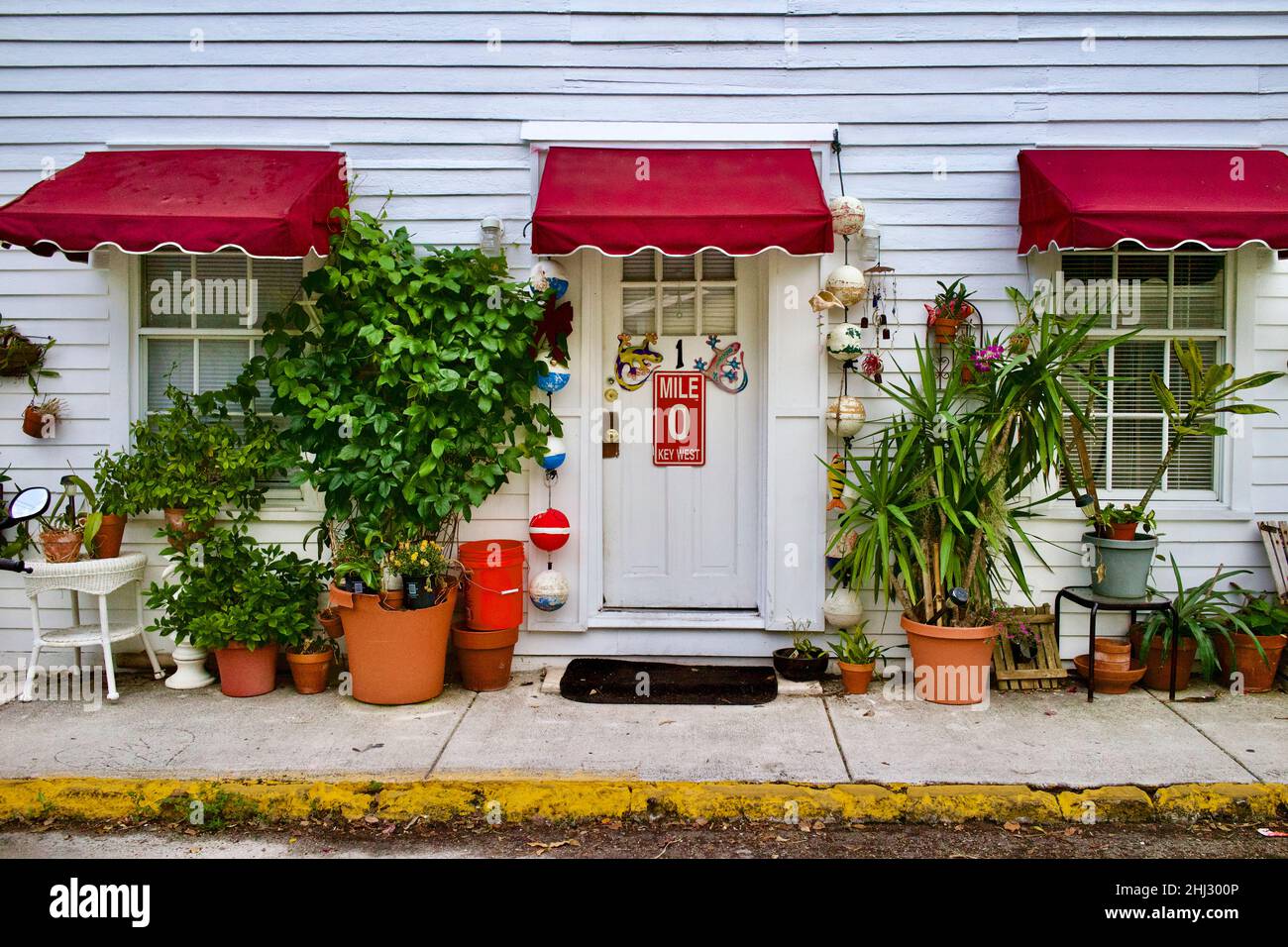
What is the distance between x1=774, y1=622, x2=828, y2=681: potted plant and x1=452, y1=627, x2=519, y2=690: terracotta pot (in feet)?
5.10

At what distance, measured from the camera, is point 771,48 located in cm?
598

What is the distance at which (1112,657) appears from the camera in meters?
5.71

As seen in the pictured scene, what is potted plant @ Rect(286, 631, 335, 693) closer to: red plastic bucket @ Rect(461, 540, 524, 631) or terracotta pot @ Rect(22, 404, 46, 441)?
red plastic bucket @ Rect(461, 540, 524, 631)

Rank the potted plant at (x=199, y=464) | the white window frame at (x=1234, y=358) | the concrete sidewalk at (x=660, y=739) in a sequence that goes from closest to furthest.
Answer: the concrete sidewalk at (x=660, y=739), the potted plant at (x=199, y=464), the white window frame at (x=1234, y=358)

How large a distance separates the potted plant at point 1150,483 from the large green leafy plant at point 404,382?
3180 mm

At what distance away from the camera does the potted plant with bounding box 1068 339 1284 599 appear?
18.3ft

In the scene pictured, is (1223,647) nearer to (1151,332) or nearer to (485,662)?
(1151,332)

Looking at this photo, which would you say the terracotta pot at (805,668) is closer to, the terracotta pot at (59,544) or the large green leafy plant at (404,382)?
the large green leafy plant at (404,382)

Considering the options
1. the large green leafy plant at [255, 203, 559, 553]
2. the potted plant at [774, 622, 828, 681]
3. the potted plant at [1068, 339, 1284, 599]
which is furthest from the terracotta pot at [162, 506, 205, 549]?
the potted plant at [1068, 339, 1284, 599]

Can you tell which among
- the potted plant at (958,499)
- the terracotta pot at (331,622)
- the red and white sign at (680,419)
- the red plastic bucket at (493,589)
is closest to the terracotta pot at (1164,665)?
the potted plant at (958,499)

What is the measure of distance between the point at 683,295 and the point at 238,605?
3.13m

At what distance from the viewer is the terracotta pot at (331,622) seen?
5.82 meters

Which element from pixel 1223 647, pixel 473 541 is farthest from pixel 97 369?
pixel 1223 647

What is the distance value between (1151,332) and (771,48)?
2.79 m
